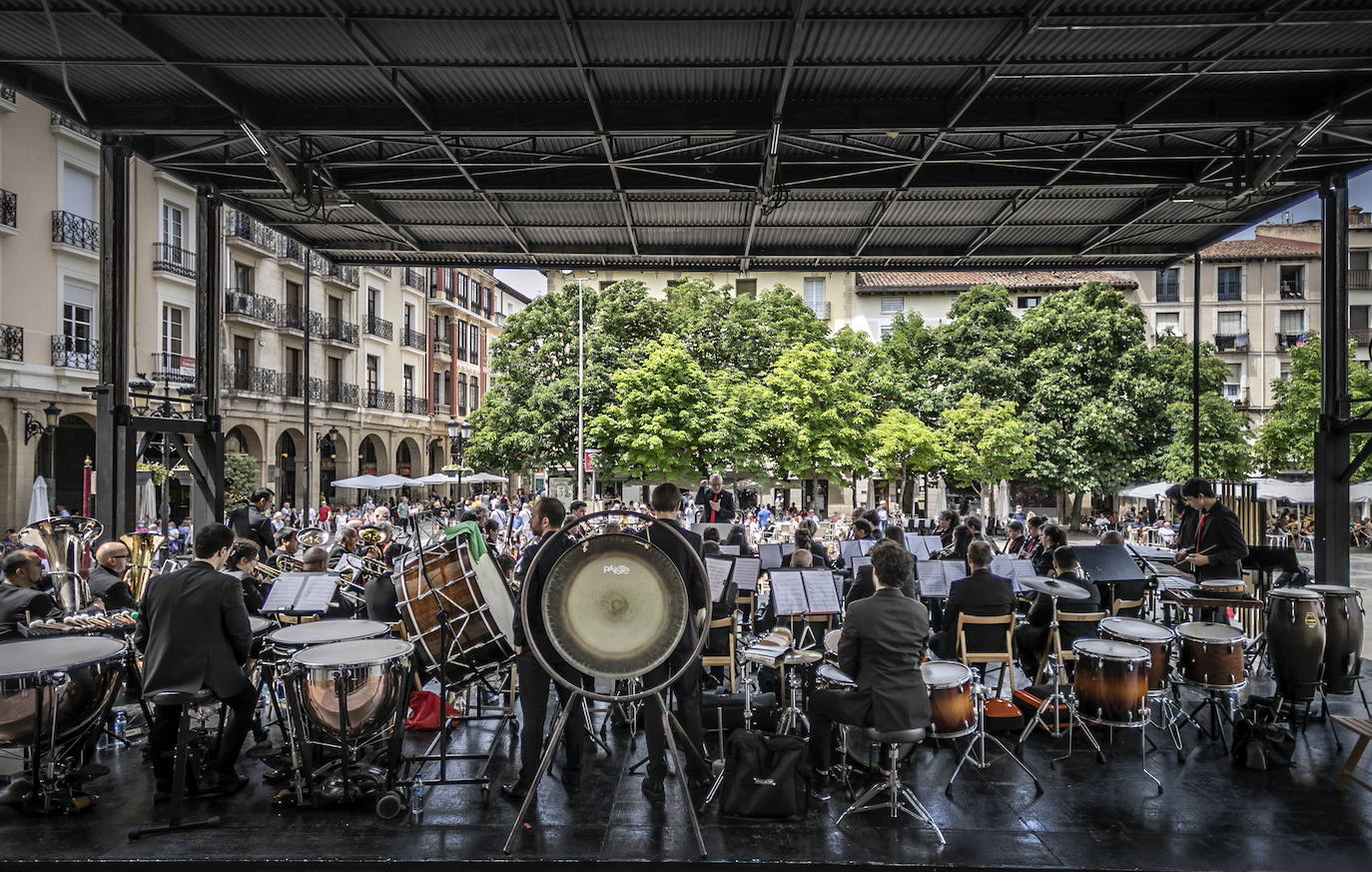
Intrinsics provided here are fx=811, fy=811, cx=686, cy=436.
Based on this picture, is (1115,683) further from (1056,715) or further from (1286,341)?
(1286,341)

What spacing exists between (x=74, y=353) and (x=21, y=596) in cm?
1926

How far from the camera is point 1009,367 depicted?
35.5 metres

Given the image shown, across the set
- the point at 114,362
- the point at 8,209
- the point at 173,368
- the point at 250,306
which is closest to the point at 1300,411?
the point at 114,362

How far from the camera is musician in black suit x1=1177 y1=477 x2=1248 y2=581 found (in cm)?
823

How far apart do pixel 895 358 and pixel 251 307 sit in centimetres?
2674

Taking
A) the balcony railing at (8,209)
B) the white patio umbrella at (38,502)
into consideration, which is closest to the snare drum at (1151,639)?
the white patio umbrella at (38,502)

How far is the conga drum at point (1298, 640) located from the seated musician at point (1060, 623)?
53.8 inches

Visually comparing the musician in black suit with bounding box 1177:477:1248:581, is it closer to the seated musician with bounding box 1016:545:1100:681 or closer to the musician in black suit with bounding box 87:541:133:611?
the seated musician with bounding box 1016:545:1100:681

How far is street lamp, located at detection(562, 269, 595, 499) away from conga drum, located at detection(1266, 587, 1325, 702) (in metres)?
25.1

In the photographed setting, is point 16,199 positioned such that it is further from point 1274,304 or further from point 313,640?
point 1274,304

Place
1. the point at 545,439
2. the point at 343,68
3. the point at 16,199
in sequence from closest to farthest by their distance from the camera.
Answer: the point at 343,68
the point at 16,199
the point at 545,439

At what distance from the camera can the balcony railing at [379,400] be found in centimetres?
3694

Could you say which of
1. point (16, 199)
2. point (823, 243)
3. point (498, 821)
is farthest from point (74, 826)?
point (16, 199)

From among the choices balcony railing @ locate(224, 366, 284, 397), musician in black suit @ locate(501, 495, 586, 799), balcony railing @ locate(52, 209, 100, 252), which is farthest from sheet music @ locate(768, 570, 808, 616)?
balcony railing @ locate(224, 366, 284, 397)
